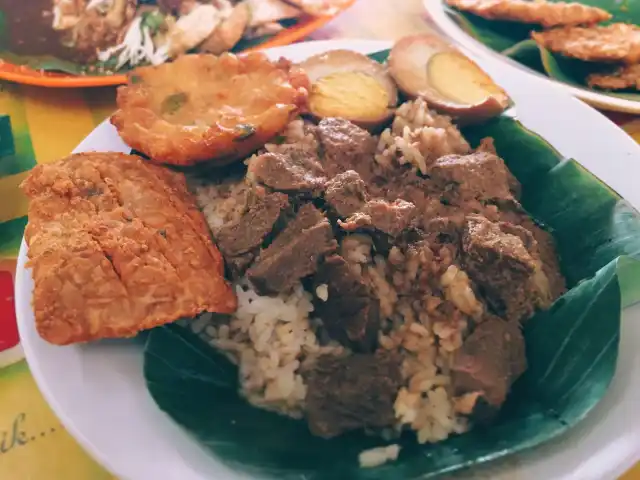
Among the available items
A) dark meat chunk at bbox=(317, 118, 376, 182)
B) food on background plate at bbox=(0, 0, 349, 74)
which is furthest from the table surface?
dark meat chunk at bbox=(317, 118, 376, 182)

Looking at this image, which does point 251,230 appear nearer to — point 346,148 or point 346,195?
point 346,195

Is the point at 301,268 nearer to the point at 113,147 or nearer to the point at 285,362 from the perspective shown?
the point at 285,362

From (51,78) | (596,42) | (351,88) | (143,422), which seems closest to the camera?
(143,422)

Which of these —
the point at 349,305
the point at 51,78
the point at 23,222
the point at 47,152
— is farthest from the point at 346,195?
the point at 51,78

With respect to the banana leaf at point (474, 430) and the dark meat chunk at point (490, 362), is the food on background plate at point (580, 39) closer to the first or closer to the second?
the banana leaf at point (474, 430)

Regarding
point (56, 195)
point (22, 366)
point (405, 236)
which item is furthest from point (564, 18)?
point (22, 366)

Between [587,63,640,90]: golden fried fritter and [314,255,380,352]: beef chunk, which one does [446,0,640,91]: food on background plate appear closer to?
[587,63,640,90]: golden fried fritter

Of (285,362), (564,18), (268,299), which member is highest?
(564,18)

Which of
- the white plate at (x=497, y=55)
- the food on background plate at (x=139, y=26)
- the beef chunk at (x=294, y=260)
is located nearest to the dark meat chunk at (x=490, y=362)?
the beef chunk at (x=294, y=260)
